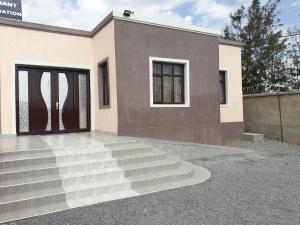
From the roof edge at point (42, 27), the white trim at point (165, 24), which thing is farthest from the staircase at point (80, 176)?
the roof edge at point (42, 27)

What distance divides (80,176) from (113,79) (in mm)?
3814

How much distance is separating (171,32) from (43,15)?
8430 millimetres

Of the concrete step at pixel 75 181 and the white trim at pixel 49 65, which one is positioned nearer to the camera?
the concrete step at pixel 75 181

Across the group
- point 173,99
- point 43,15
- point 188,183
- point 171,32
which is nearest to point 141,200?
point 188,183

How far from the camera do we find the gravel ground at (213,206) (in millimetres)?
3469

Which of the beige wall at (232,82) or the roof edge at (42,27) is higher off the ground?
the roof edge at (42,27)

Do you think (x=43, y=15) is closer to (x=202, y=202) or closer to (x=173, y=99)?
(x=173, y=99)

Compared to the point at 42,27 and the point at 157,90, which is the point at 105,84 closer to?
the point at 157,90

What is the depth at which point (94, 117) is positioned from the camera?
9234mm

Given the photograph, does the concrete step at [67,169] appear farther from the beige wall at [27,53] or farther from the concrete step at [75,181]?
the beige wall at [27,53]

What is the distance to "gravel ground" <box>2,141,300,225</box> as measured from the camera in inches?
137

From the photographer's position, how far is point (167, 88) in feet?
29.0

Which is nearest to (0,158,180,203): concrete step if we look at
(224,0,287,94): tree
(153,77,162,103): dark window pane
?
(153,77,162,103): dark window pane

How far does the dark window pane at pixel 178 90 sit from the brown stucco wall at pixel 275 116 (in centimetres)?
530
